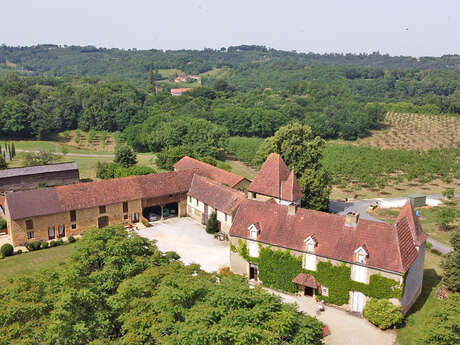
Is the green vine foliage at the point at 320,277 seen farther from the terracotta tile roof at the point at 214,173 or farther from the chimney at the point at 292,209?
the terracotta tile roof at the point at 214,173

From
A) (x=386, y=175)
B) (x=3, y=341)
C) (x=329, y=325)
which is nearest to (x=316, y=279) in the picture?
(x=329, y=325)

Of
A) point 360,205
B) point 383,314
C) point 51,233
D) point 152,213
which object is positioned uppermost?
point 51,233

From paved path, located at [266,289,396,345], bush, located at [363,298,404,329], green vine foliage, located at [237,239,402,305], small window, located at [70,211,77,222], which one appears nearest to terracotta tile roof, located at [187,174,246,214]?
green vine foliage, located at [237,239,402,305]

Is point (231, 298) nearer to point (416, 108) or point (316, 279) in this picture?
point (316, 279)

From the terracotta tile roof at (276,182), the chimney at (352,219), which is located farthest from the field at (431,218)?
the chimney at (352,219)

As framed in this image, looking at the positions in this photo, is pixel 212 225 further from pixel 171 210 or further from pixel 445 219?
pixel 445 219

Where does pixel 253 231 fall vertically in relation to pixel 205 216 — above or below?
above

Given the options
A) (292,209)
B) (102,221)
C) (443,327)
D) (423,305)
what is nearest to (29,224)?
(102,221)

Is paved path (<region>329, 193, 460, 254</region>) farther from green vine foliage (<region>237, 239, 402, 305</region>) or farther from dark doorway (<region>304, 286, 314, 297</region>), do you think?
green vine foliage (<region>237, 239, 402, 305</region>)
